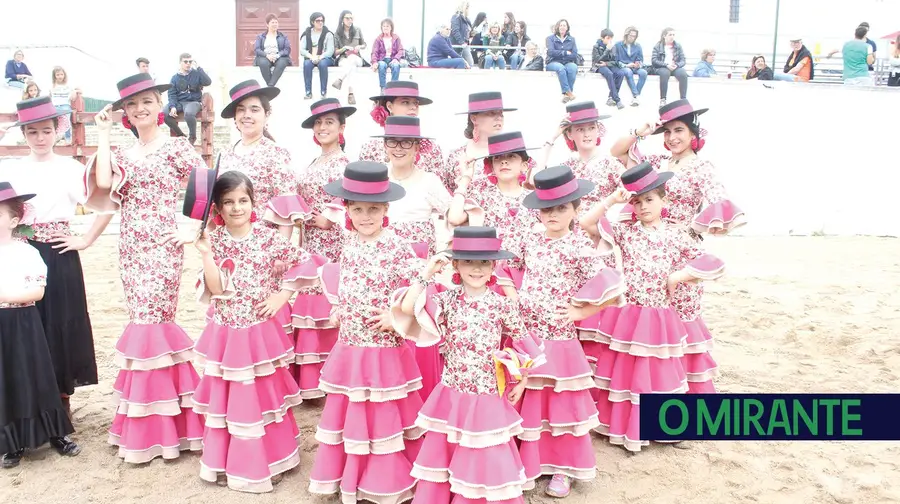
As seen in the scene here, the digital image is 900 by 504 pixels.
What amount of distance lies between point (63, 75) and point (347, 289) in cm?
1396

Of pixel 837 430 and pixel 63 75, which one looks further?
pixel 63 75

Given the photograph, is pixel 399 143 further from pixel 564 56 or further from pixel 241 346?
pixel 564 56

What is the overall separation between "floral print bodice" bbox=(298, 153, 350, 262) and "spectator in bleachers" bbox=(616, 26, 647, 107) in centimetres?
1176

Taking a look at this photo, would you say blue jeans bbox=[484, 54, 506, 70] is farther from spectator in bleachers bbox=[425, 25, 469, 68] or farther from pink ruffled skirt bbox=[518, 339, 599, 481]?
pink ruffled skirt bbox=[518, 339, 599, 481]

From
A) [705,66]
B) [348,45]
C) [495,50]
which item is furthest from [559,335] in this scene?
[705,66]

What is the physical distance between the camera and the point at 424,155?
18.8 ft

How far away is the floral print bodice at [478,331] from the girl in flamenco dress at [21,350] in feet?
8.91

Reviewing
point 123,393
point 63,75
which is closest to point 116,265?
point 63,75

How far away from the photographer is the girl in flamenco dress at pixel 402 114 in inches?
223

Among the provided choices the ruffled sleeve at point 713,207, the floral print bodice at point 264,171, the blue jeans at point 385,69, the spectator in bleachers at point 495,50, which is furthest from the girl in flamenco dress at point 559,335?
the spectator in bleachers at point 495,50

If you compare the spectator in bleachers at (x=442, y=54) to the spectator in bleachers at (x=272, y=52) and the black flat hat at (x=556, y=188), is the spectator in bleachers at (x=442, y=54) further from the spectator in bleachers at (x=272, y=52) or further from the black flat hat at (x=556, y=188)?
the black flat hat at (x=556, y=188)

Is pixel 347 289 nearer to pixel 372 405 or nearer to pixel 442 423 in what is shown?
pixel 372 405

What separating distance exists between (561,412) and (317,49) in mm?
12892

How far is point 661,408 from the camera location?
5051 millimetres
